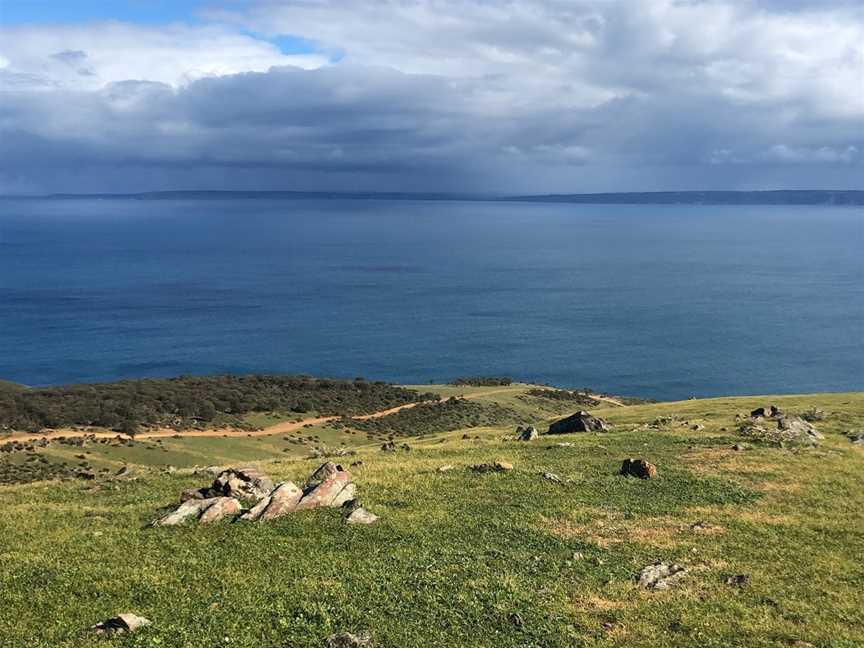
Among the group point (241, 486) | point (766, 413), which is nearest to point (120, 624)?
point (241, 486)

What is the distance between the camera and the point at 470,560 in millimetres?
21266

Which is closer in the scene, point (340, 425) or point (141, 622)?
point (141, 622)

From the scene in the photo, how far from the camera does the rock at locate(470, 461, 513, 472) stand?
3266 centimetres

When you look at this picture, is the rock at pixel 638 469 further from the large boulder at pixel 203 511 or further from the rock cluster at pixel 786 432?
the large boulder at pixel 203 511

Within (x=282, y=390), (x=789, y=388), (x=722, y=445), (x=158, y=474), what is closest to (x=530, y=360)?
(x=789, y=388)

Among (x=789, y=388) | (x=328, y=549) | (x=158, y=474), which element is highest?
(x=328, y=549)

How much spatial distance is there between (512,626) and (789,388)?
116606 mm

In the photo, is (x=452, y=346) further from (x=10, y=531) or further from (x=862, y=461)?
(x=10, y=531)

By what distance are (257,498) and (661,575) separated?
48.5 feet

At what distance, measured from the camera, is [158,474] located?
3538 cm

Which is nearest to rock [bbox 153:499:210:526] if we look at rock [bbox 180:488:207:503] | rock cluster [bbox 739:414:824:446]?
rock [bbox 180:488:207:503]

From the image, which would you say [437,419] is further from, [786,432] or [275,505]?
[275,505]

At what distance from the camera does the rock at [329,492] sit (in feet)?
83.4

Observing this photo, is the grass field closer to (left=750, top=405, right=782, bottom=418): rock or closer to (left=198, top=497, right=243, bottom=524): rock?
(left=198, top=497, right=243, bottom=524): rock
